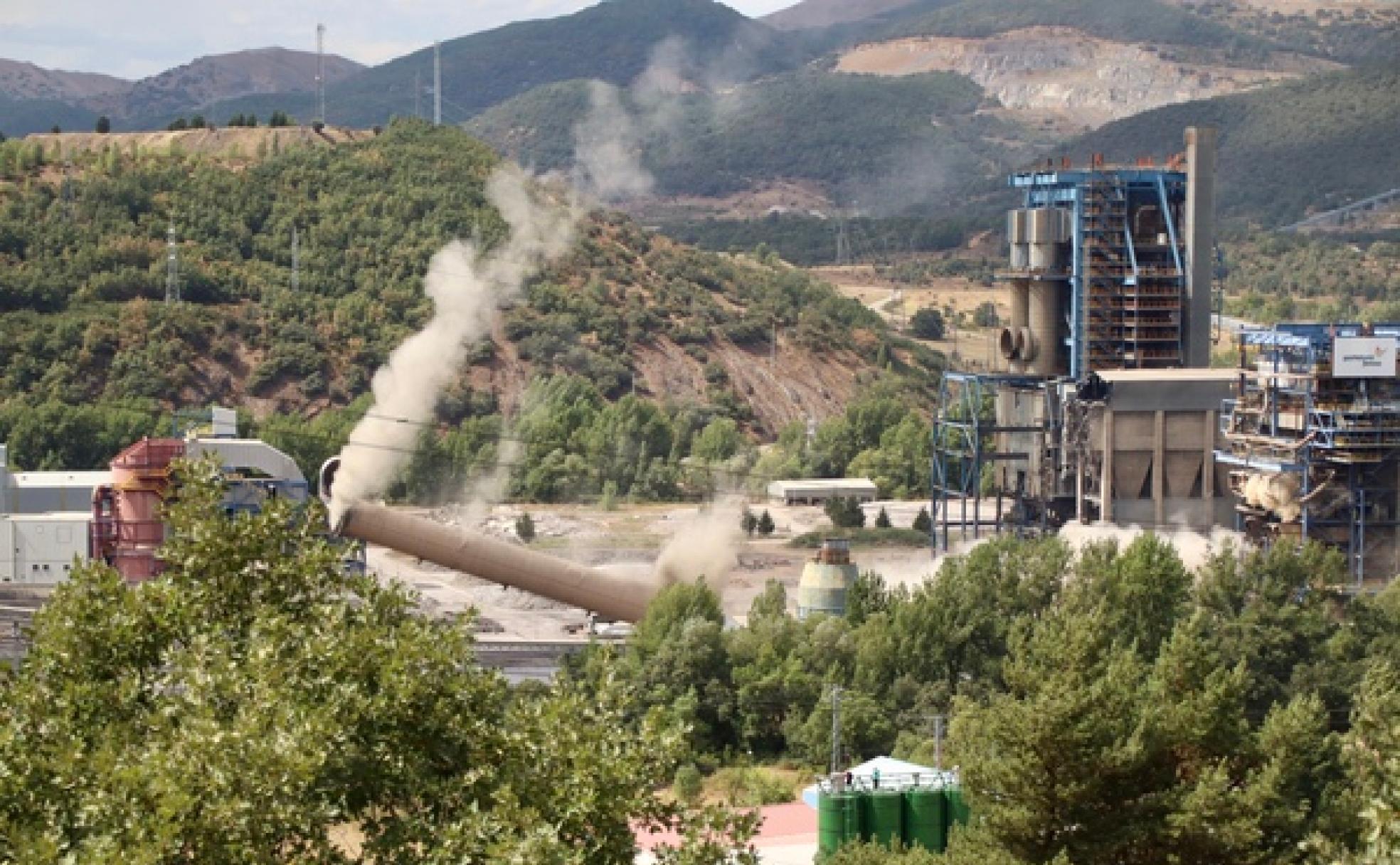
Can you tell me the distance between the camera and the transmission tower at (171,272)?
121938mm

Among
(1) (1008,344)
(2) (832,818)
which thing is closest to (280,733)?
(2) (832,818)

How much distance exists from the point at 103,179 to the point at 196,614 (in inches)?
4138

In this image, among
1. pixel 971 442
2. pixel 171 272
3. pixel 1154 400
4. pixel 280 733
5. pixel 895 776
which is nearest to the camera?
pixel 280 733

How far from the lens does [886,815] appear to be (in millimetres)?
46562

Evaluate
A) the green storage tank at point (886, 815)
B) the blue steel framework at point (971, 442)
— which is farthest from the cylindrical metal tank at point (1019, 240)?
the green storage tank at point (886, 815)

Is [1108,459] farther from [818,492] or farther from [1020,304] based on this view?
[818,492]

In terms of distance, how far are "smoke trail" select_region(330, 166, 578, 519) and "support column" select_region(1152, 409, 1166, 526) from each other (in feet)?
67.2

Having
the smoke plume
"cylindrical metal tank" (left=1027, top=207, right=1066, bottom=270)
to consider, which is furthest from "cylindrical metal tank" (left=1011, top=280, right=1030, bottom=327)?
the smoke plume

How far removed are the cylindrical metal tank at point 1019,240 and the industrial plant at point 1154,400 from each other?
0.24 feet

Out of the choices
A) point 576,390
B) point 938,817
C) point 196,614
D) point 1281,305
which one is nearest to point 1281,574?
point 938,817

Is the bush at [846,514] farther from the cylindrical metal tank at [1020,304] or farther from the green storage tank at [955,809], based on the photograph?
the green storage tank at [955,809]

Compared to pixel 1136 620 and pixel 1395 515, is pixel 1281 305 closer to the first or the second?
pixel 1395 515

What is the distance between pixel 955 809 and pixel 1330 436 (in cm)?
2267

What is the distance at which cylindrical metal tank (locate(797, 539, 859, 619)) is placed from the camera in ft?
219
